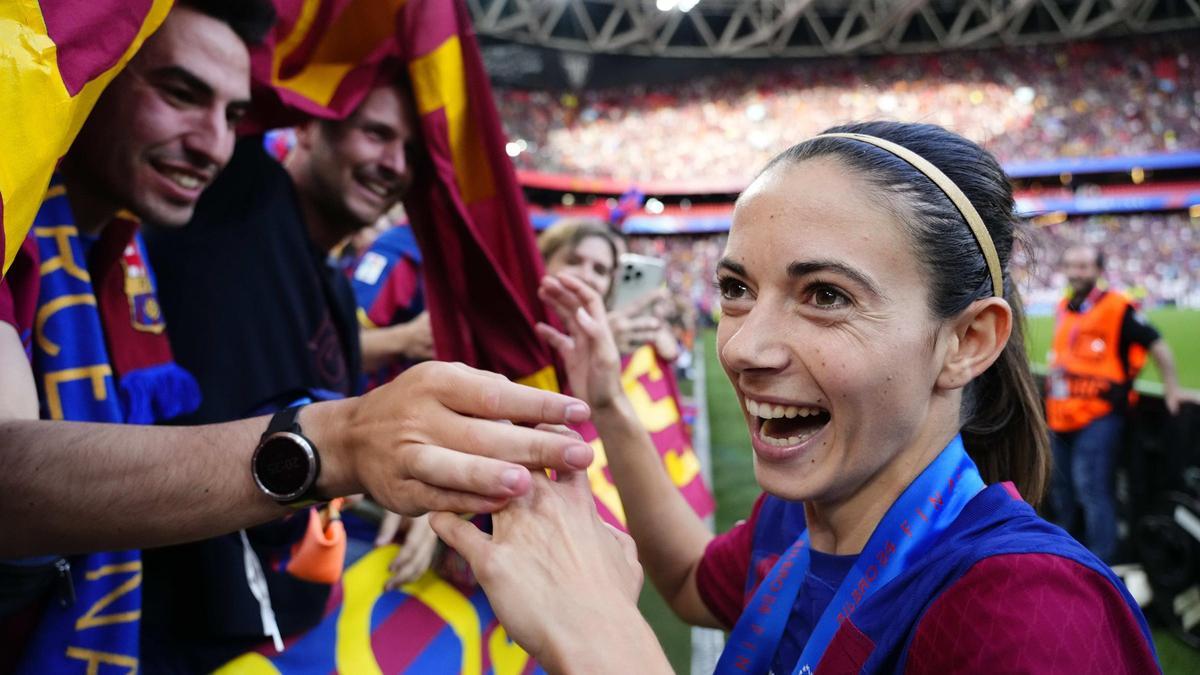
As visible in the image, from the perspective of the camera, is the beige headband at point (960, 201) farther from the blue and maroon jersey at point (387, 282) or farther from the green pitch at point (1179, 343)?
the green pitch at point (1179, 343)

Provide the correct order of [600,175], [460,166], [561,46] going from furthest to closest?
[600,175]
[561,46]
[460,166]

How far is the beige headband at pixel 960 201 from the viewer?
1.26 metres

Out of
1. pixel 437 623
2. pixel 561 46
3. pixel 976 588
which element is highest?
pixel 561 46

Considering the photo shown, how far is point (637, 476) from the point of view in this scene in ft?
6.14

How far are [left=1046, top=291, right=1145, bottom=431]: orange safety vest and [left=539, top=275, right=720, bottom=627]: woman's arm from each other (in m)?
4.03

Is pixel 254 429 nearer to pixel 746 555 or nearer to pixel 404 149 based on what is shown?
pixel 746 555

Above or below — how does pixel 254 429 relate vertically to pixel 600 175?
below

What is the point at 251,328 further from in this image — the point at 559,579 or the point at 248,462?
the point at 559,579

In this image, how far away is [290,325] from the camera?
1.86 m

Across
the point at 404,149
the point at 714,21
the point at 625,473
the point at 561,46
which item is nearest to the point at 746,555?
the point at 625,473

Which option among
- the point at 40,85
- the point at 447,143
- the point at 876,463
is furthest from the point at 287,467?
the point at 447,143

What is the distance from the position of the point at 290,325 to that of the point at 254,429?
2.56 ft

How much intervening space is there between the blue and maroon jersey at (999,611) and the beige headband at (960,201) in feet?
1.13

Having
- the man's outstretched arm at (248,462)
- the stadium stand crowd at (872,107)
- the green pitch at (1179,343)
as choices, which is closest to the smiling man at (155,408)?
the man's outstretched arm at (248,462)
